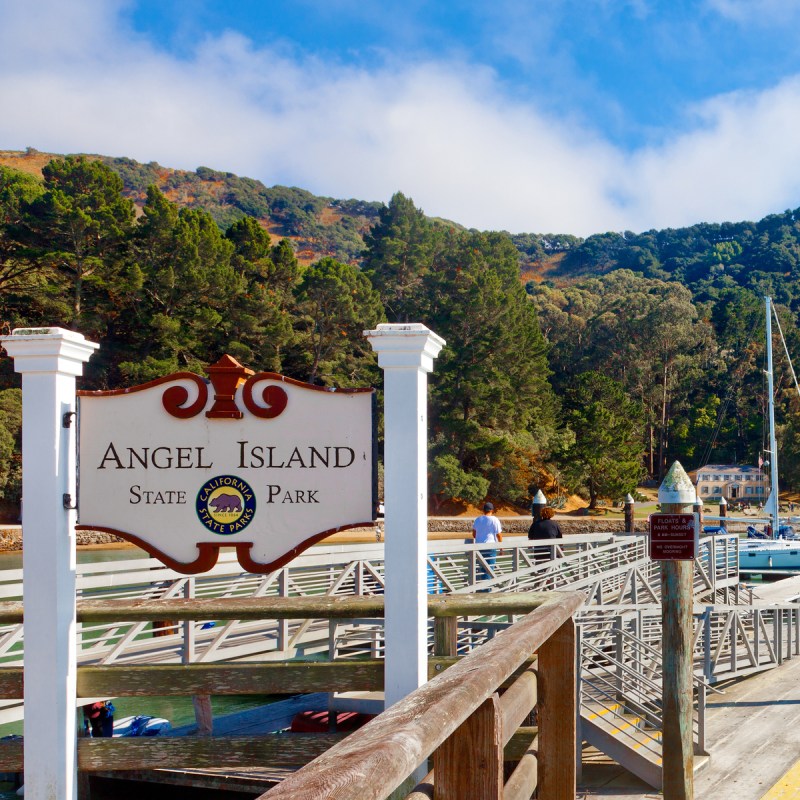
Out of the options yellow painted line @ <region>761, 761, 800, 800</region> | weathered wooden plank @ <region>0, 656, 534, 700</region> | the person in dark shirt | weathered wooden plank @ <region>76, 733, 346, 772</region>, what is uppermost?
weathered wooden plank @ <region>0, 656, 534, 700</region>

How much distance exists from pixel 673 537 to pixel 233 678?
3995 mm

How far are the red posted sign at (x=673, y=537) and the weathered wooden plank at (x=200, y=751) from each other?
3.65 metres

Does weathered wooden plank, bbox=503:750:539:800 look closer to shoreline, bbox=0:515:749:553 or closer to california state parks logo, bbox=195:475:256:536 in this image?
california state parks logo, bbox=195:475:256:536

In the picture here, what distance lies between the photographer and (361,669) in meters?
3.49

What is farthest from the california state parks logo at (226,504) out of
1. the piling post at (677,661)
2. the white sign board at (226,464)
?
the piling post at (677,661)

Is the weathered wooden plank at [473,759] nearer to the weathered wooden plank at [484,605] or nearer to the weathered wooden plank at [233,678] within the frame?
the weathered wooden plank at [233,678]

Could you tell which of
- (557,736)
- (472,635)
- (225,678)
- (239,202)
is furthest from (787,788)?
(239,202)

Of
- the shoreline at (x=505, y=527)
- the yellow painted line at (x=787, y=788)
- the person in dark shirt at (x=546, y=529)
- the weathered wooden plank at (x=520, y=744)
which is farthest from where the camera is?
the shoreline at (x=505, y=527)

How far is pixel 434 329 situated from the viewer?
58844 mm

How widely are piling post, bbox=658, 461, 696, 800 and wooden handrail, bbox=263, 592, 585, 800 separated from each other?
4724mm

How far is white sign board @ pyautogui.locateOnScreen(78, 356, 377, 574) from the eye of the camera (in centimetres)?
365

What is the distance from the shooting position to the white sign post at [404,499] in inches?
136

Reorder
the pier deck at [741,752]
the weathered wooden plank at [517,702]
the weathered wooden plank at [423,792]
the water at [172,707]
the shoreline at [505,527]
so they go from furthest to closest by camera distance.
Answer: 1. the shoreline at [505,527]
2. the water at [172,707]
3. the pier deck at [741,752]
4. the weathered wooden plank at [517,702]
5. the weathered wooden plank at [423,792]

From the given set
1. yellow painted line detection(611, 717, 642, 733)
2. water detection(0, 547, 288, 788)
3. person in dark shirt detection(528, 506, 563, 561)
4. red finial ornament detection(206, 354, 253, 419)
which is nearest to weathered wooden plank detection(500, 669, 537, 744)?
red finial ornament detection(206, 354, 253, 419)
